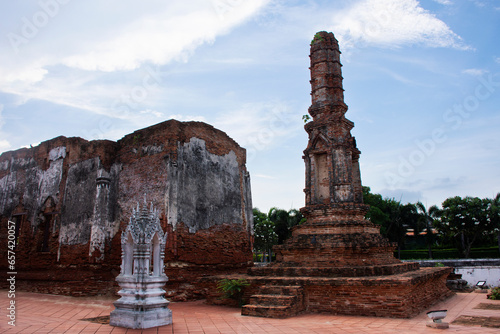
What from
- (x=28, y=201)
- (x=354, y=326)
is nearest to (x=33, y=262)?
(x=28, y=201)

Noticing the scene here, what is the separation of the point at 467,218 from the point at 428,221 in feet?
22.6

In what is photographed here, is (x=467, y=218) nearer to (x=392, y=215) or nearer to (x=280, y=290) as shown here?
(x=392, y=215)

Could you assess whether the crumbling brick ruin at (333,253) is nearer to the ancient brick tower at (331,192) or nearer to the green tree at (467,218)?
the ancient brick tower at (331,192)

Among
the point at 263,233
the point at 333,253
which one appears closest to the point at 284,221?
the point at 263,233

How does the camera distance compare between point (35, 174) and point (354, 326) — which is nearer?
point (354, 326)

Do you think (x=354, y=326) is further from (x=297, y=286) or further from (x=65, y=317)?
(x=65, y=317)

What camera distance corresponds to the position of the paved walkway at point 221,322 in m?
6.12

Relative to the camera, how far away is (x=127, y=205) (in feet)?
39.0

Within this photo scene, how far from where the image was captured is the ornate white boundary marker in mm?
6375

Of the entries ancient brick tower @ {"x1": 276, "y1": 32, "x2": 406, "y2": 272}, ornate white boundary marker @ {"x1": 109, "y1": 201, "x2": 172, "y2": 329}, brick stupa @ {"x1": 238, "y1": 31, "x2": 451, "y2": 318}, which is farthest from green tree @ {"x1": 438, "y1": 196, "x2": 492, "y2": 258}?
ornate white boundary marker @ {"x1": 109, "y1": 201, "x2": 172, "y2": 329}

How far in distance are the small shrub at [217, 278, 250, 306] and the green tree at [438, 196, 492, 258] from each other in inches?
1030

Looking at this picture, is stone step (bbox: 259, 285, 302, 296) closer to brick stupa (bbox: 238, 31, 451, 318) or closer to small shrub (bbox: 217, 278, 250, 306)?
brick stupa (bbox: 238, 31, 451, 318)

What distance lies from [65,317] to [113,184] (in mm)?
5375

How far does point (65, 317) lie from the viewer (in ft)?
25.3
